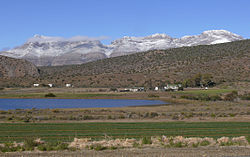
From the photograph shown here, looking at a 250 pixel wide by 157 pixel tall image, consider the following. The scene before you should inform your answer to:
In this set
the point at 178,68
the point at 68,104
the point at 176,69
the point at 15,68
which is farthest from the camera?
the point at 15,68

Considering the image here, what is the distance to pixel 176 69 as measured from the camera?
126 meters

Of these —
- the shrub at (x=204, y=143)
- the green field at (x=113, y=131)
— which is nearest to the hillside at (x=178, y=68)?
the green field at (x=113, y=131)

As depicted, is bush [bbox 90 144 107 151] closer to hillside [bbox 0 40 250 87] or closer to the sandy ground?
the sandy ground

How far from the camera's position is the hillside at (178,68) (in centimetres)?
11444

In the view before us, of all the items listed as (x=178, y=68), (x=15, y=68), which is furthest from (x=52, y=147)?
(x=15, y=68)

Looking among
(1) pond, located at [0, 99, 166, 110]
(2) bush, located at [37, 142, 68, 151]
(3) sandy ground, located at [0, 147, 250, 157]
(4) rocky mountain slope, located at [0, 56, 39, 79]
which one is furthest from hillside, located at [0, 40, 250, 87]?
(2) bush, located at [37, 142, 68, 151]

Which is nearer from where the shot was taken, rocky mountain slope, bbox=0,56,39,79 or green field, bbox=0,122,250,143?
green field, bbox=0,122,250,143

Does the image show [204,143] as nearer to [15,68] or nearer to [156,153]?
[156,153]

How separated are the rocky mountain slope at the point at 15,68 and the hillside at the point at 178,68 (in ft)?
93.0

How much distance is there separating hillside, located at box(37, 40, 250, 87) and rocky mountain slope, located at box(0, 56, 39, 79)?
28.4m

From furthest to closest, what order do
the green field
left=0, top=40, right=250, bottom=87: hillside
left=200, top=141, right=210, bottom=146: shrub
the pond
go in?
left=0, top=40, right=250, bottom=87: hillside → the pond → the green field → left=200, top=141, right=210, bottom=146: shrub

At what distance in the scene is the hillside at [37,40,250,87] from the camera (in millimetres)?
114438

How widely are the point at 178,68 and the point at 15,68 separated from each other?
283 feet

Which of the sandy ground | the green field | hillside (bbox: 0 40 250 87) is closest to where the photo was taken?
the sandy ground
